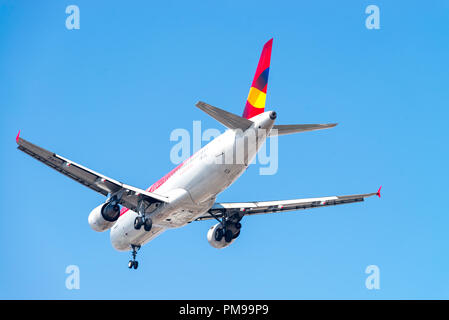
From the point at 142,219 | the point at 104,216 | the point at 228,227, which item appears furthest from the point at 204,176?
the point at 228,227

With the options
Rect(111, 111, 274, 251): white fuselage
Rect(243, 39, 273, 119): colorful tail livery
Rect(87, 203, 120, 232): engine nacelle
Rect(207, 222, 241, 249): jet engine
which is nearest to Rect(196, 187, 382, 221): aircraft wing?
Rect(207, 222, 241, 249): jet engine

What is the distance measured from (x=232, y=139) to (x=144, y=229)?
30.0 feet

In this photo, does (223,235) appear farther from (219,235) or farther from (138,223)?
(138,223)

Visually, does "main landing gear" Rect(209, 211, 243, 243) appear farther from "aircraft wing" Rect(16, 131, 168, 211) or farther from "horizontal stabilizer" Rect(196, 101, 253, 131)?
"horizontal stabilizer" Rect(196, 101, 253, 131)

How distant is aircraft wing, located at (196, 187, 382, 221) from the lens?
48.7 m

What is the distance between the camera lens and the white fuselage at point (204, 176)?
133ft

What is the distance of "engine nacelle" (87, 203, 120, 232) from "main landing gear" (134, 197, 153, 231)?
1370mm

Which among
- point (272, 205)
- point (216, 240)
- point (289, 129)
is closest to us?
point (289, 129)

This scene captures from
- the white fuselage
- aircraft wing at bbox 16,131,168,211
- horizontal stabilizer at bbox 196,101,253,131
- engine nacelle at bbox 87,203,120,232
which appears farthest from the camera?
engine nacelle at bbox 87,203,120,232

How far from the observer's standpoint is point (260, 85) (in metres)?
43.2

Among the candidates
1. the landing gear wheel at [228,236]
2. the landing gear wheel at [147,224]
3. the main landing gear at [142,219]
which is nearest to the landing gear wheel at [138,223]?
the main landing gear at [142,219]

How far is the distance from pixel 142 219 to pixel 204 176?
18.5ft
